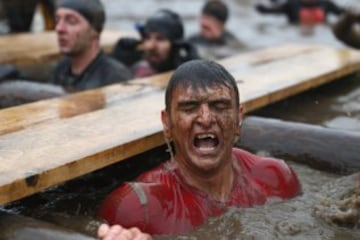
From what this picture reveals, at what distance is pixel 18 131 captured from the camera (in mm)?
4148

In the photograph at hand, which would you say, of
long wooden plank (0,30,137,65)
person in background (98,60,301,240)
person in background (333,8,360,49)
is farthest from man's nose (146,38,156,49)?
person in background (98,60,301,240)

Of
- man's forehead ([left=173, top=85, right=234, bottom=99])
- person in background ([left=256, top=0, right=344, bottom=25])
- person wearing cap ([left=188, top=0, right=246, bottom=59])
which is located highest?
man's forehead ([left=173, top=85, right=234, bottom=99])

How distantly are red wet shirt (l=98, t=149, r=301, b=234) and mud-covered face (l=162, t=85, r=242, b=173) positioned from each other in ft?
0.51

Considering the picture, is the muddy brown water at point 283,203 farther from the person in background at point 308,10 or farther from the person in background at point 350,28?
the person in background at point 308,10

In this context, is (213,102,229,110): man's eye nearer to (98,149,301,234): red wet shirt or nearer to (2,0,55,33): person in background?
(98,149,301,234): red wet shirt

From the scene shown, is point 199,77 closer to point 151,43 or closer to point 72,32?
point 72,32

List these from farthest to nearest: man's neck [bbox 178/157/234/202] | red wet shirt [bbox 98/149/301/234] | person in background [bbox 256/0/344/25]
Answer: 1. person in background [bbox 256/0/344/25]
2. man's neck [bbox 178/157/234/202]
3. red wet shirt [bbox 98/149/301/234]

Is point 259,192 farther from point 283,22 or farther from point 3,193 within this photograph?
point 283,22

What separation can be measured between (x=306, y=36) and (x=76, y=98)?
27.1ft

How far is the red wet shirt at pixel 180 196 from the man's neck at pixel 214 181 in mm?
25

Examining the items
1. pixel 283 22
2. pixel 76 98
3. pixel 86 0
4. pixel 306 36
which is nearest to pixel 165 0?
pixel 283 22

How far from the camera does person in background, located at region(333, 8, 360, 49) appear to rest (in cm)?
819

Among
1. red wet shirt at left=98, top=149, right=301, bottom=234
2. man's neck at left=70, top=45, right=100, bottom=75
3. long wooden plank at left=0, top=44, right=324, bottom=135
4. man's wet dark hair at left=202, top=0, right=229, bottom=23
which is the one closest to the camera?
red wet shirt at left=98, top=149, right=301, bottom=234

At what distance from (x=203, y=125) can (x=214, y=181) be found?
0.35m
